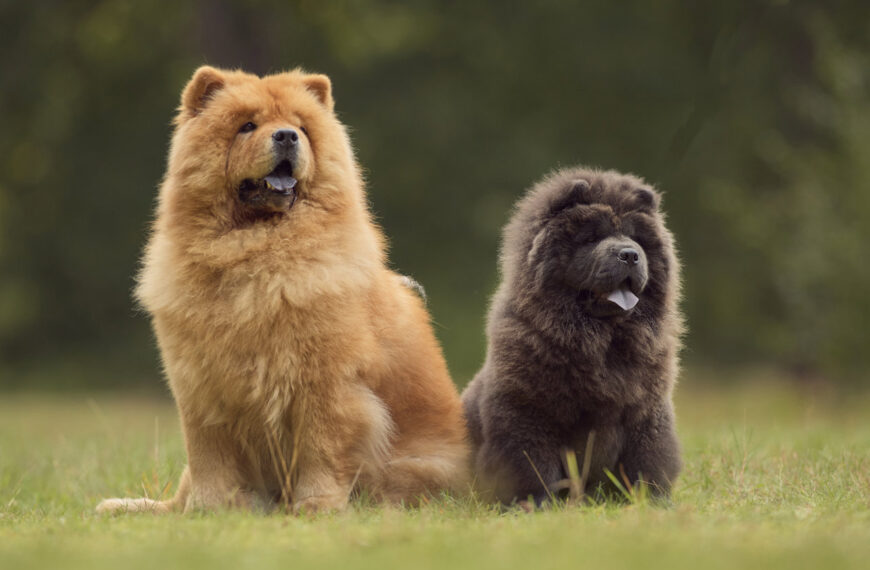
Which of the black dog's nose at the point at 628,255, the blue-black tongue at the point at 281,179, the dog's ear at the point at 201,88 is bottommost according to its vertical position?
the black dog's nose at the point at 628,255

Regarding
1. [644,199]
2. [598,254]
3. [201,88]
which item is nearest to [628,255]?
[598,254]

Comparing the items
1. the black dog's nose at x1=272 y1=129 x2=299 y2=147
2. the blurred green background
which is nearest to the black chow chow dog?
the black dog's nose at x1=272 y1=129 x2=299 y2=147

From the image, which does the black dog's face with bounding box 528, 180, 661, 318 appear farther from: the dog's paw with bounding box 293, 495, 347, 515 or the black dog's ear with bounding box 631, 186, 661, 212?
the dog's paw with bounding box 293, 495, 347, 515

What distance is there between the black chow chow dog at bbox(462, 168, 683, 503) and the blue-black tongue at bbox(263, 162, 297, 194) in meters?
1.20

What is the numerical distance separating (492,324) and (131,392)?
12244 millimetres

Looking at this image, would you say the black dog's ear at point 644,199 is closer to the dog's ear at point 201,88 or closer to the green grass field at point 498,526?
the green grass field at point 498,526

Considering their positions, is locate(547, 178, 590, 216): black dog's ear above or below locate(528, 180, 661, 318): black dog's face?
above

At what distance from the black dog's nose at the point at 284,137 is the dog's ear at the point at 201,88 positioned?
575 millimetres

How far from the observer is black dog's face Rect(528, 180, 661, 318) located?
15.6 ft

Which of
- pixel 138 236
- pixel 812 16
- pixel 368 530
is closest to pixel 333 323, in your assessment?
pixel 368 530

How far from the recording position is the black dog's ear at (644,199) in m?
5.00

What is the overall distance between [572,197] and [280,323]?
1.52 meters

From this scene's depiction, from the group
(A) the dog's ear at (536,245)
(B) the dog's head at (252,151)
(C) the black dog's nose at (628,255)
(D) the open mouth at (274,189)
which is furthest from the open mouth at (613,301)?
(D) the open mouth at (274,189)

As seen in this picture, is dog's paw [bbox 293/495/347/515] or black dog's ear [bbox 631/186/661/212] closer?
dog's paw [bbox 293/495/347/515]
